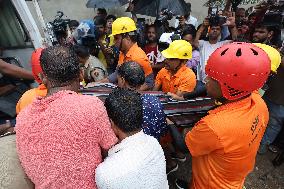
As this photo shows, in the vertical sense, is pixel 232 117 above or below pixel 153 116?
above

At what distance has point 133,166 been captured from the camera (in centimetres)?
148

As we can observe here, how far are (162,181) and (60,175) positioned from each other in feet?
2.08

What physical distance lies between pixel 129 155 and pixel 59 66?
70 centimetres

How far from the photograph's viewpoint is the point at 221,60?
6.56ft

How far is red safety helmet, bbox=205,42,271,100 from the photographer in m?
1.91

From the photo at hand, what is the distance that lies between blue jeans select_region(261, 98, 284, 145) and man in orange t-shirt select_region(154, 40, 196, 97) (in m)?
1.56

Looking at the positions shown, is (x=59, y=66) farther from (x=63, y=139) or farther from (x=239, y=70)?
(x=239, y=70)

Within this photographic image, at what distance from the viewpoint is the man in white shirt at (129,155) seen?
4.80 feet

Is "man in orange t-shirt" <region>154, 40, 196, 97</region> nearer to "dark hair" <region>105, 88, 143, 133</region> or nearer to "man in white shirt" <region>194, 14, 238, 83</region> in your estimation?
"man in white shirt" <region>194, 14, 238, 83</region>

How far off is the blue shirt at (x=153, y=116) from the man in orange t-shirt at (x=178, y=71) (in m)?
0.98

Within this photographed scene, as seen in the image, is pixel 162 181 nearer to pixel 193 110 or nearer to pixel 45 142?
pixel 45 142

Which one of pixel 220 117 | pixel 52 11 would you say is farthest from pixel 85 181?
pixel 52 11

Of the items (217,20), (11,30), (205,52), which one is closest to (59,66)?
(11,30)

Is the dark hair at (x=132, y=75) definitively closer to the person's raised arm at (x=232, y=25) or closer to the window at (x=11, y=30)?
the window at (x=11, y=30)
